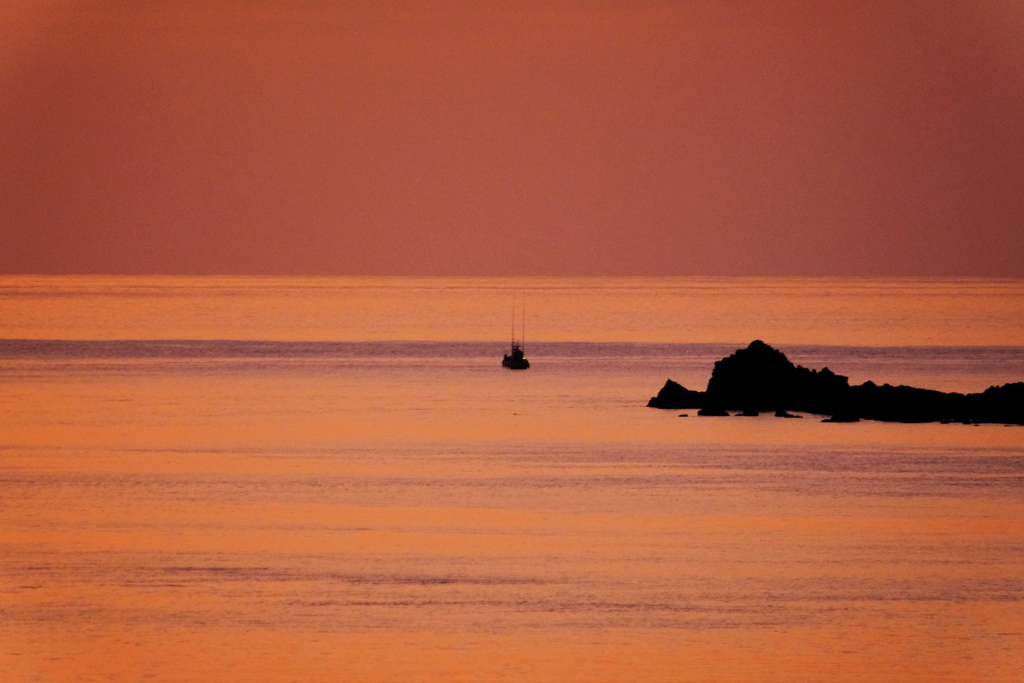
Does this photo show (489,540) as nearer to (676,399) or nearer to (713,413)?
(713,413)

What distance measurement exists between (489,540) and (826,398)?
1985cm

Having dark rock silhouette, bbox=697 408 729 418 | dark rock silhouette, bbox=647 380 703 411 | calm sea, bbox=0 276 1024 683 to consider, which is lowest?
calm sea, bbox=0 276 1024 683

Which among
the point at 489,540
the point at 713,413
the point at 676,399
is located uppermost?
the point at 676,399

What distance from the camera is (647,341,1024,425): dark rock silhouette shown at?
117 feet

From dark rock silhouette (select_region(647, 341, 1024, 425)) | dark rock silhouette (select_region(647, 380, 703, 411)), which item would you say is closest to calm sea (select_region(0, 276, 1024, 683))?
dark rock silhouette (select_region(647, 380, 703, 411))

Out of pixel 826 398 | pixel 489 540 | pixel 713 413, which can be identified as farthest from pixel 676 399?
pixel 489 540

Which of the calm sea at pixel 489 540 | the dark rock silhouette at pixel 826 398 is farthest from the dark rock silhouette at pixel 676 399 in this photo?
the calm sea at pixel 489 540

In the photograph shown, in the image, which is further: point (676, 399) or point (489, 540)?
point (676, 399)

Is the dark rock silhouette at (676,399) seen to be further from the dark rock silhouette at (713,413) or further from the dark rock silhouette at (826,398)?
the dark rock silhouette at (713,413)

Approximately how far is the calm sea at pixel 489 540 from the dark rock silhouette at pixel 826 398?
1.22 metres

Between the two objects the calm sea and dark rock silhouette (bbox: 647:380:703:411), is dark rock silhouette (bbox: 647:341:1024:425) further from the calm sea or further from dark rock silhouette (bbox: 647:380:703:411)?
the calm sea

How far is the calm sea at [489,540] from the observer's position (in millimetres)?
14117

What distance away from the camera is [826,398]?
37.3 metres

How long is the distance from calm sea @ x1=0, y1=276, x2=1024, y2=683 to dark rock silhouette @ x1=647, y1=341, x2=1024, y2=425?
1216 mm
